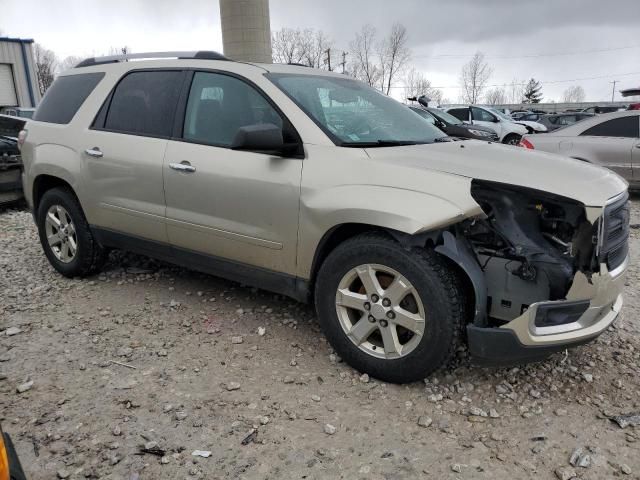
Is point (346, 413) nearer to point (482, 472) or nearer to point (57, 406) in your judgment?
point (482, 472)

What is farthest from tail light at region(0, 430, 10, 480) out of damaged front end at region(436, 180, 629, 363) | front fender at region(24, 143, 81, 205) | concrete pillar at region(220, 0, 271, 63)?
concrete pillar at region(220, 0, 271, 63)

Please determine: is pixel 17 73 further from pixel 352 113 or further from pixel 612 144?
pixel 352 113

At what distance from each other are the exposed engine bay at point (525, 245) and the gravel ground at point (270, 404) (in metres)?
0.61

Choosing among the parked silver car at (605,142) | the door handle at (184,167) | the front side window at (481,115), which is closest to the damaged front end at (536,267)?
the door handle at (184,167)

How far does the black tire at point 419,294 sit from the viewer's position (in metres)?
2.71

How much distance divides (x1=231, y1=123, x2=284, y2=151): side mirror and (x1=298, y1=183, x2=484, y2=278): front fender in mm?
370

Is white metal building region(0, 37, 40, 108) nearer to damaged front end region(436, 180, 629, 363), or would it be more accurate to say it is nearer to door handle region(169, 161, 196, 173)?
door handle region(169, 161, 196, 173)

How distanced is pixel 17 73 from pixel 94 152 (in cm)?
3047

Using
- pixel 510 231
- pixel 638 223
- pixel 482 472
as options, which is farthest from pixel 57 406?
pixel 638 223

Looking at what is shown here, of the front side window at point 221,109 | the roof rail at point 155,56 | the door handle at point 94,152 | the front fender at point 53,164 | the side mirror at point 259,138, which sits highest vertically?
the roof rail at point 155,56

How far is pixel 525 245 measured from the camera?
108 inches

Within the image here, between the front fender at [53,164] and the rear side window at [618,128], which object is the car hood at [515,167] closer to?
the front fender at [53,164]

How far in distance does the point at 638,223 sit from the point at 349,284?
568 centimetres

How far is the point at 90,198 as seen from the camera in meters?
4.24
